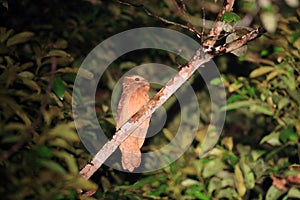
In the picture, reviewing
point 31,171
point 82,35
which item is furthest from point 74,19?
point 31,171

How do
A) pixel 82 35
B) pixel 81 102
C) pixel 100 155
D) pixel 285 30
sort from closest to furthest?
pixel 100 155 < pixel 81 102 < pixel 285 30 < pixel 82 35

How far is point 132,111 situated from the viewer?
1.94 meters

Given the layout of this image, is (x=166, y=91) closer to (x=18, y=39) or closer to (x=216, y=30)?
(x=216, y=30)

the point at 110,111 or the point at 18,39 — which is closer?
the point at 18,39

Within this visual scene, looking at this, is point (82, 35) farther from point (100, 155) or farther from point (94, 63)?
point (100, 155)

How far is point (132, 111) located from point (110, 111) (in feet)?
2.83

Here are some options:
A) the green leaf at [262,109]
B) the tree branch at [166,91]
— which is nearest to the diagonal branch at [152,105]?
the tree branch at [166,91]

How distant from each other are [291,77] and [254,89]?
0.77 feet

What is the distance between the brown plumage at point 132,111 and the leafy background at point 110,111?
214 millimetres

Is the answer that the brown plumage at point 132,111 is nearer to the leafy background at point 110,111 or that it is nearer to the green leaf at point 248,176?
the leafy background at point 110,111

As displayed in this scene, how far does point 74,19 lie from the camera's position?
3.39m

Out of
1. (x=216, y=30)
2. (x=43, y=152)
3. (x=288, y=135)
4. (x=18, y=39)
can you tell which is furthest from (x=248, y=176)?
(x=43, y=152)

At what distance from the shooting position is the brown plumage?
6.17ft

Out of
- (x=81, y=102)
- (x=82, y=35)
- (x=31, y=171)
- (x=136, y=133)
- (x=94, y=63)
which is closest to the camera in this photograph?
(x=31, y=171)
